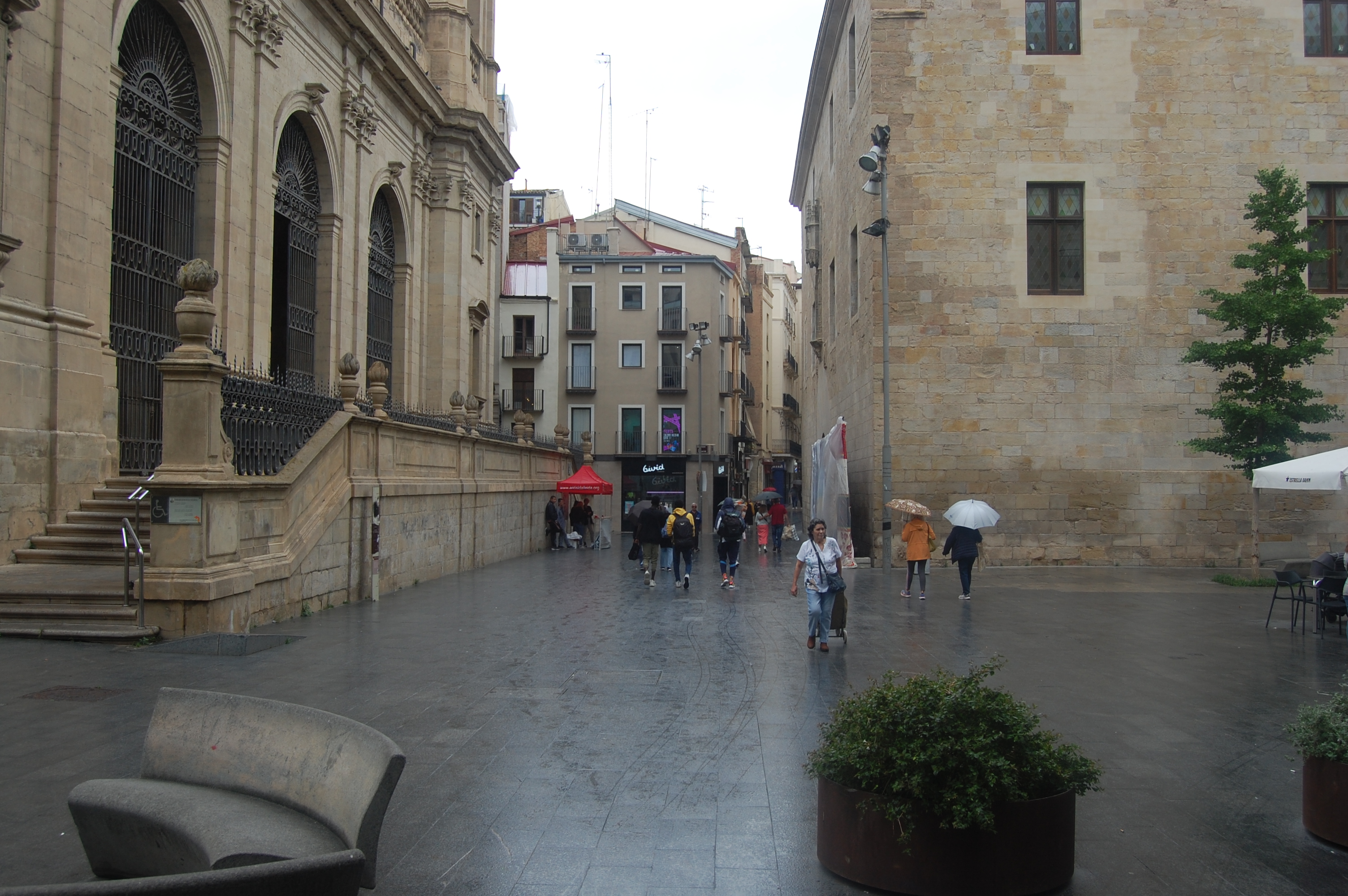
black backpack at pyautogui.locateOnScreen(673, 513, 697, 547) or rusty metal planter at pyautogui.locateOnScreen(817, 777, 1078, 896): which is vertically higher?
black backpack at pyautogui.locateOnScreen(673, 513, 697, 547)

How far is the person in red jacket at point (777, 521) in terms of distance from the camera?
94.3 ft

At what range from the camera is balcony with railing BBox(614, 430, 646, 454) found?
5184 cm

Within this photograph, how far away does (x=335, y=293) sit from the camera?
83.0 feet

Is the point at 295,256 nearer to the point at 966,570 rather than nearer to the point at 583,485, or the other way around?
the point at 583,485

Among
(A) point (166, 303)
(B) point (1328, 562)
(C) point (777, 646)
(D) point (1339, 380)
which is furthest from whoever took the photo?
(D) point (1339, 380)

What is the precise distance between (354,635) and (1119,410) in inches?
696

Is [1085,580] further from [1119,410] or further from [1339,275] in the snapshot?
[1339,275]

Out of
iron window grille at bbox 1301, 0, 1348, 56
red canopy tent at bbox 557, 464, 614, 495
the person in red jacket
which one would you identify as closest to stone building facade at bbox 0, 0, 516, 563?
red canopy tent at bbox 557, 464, 614, 495

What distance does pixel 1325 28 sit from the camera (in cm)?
2334

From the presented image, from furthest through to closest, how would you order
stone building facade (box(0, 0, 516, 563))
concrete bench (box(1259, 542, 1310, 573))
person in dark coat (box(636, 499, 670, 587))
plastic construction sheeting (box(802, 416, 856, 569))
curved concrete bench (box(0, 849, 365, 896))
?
plastic construction sheeting (box(802, 416, 856, 569)) < concrete bench (box(1259, 542, 1310, 573)) < person in dark coat (box(636, 499, 670, 587)) < stone building facade (box(0, 0, 516, 563)) < curved concrete bench (box(0, 849, 365, 896))

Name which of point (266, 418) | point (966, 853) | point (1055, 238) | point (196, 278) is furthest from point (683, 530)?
point (966, 853)

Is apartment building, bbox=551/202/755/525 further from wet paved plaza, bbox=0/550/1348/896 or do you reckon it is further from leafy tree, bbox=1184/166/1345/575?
wet paved plaza, bbox=0/550/1348/896

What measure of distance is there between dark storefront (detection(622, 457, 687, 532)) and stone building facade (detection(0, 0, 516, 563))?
17.8 metres

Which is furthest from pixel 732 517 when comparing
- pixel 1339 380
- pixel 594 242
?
pixel 594 242
